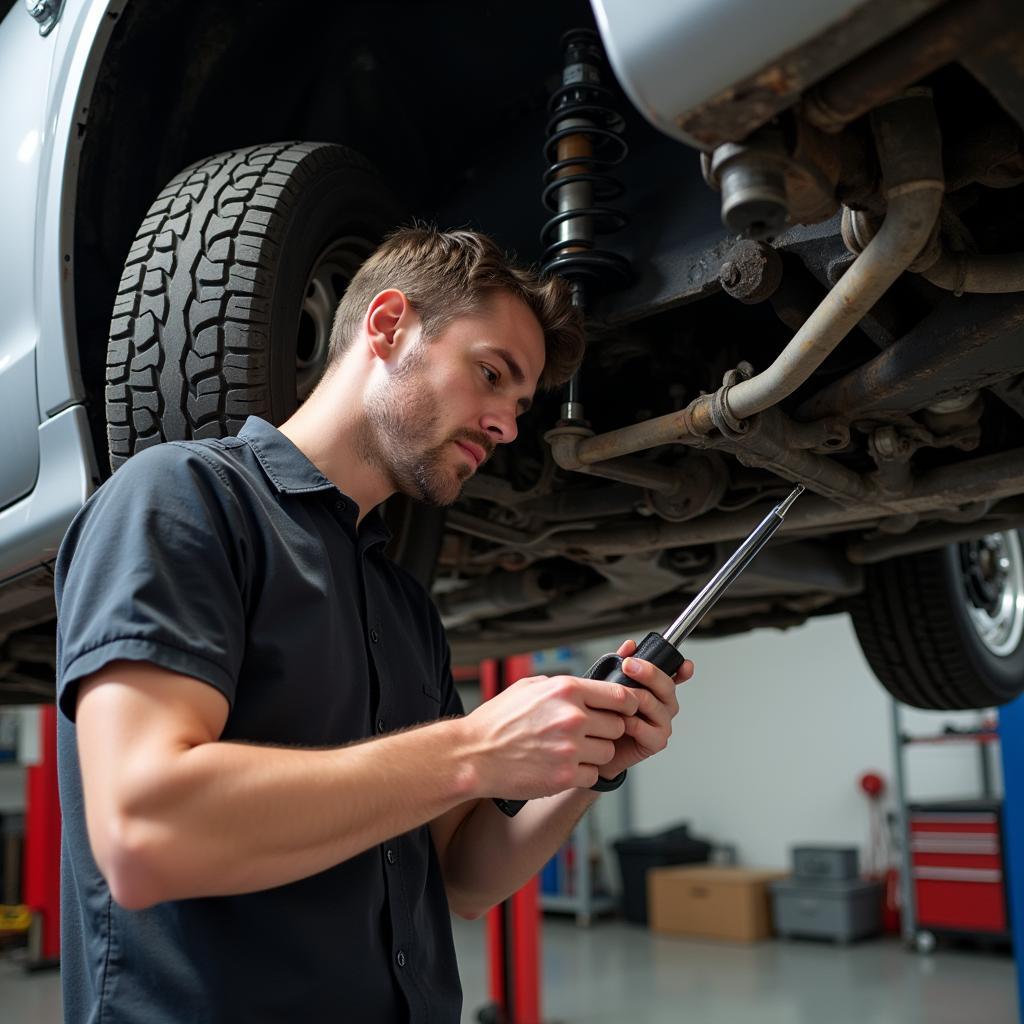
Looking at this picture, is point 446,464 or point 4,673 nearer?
point 446,464

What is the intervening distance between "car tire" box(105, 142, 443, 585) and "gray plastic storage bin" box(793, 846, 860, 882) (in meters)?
5.08

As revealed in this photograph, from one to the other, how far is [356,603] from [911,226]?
536 mm

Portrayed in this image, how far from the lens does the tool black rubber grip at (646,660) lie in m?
0.87

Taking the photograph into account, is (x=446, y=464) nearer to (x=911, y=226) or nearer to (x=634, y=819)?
(x=911, y=226)

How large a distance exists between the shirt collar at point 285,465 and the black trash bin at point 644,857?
5739 mm

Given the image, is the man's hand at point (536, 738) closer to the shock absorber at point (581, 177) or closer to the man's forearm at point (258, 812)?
the man's forearm at point (258, 812)

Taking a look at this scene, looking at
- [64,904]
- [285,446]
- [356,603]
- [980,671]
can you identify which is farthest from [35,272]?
[980,671]

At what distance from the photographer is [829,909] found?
206 inches

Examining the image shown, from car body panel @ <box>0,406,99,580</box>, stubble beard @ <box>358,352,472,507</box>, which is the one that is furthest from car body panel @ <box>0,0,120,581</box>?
stubble beard @ <box>358,352,472,507</box>

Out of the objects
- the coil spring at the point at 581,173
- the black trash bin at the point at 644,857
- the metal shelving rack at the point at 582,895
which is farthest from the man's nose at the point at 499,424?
the black trash bin at the point at 644,857

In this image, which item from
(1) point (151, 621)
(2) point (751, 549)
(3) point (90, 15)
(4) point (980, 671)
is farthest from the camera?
(4) point (980, 671)

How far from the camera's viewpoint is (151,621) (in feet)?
2.22

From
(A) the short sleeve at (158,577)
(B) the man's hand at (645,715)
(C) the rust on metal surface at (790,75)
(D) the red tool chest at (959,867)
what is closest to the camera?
(C) the rust on metal surface at (790,75)

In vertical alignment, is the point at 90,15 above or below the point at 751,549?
above
